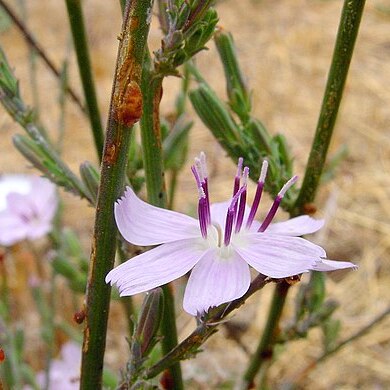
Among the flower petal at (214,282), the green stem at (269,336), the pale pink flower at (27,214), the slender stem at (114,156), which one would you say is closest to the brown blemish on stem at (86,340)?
the slender stem at (114,156)

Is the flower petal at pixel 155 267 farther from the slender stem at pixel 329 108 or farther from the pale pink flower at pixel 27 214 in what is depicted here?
the pale pink flower at pixel 27 214

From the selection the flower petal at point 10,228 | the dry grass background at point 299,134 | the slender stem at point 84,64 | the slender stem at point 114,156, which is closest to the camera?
the slender stem at point 114,156

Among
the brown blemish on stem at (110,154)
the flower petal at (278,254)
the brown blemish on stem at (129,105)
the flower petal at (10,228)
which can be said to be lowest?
the flower petal at (10,228)

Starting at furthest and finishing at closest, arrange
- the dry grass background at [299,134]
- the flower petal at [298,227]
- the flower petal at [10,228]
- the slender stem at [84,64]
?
the dry grass background at [299,134]
the flower petal at [10,228]
the slender stem at [84,64]
the flower petal at [298,227]

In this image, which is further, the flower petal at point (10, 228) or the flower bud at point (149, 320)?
the flower petal at point (10, 228)

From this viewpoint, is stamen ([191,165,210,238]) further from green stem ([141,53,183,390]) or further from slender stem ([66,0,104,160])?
slender stem ([66,0,104,160])

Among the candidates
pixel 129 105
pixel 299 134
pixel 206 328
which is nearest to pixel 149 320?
pixel 206 328

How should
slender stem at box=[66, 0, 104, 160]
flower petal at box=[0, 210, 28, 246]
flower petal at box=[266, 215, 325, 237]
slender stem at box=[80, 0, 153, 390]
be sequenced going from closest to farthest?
1. slender stem at box=[80, 0, 153, 390]
2. flower petal at box=[266, 215, 325, 237]
3. slender stem at box=[66, 0, 104, 160]
4. flower petal at box=[0, 210, 28, 246]

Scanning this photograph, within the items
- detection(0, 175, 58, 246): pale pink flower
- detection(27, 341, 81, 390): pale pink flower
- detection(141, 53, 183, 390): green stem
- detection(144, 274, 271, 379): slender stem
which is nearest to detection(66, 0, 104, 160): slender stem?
detection(141, 53, 183, 390): green stem

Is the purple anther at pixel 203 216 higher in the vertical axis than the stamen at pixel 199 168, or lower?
lower
